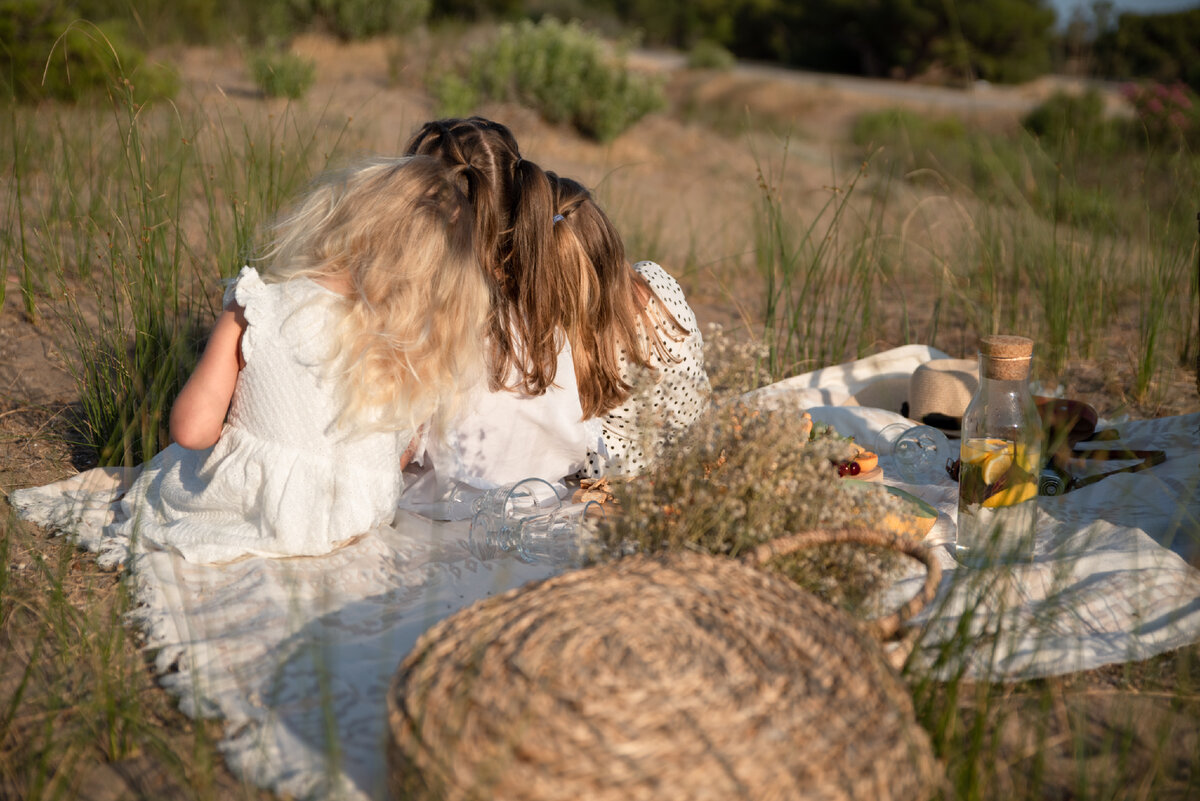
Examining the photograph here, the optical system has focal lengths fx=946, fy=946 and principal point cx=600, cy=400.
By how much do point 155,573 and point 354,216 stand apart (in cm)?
91

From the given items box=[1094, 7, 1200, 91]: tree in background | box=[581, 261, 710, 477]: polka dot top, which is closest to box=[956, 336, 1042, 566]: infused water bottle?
box=[581, 261, 710, 477]: polka dot top

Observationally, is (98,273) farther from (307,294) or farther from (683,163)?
(683,163)

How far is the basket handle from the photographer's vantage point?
1.69 metres

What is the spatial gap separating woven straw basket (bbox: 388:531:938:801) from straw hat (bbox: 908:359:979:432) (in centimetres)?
180

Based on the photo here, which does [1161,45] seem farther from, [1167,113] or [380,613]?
[380,613]

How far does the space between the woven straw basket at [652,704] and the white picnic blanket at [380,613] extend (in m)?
0.18

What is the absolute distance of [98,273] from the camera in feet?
12.2

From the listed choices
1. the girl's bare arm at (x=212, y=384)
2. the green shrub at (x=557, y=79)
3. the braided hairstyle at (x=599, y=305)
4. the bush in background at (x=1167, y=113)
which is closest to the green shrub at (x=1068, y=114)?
the bush in background at (x=1167, y=113)

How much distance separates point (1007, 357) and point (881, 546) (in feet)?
2.13

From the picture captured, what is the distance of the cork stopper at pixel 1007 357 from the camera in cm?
217

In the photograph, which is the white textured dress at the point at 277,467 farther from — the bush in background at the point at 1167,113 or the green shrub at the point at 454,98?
the bush in background at the point at 1167,113

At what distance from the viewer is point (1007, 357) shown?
2.17 meters

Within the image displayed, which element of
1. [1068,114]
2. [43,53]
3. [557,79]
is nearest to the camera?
[43,53]

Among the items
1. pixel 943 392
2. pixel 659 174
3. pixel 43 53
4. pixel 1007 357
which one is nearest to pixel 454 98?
pixel 659 174
